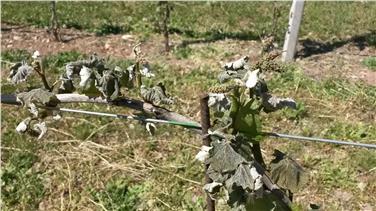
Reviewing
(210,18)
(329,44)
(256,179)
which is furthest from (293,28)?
(256,179)

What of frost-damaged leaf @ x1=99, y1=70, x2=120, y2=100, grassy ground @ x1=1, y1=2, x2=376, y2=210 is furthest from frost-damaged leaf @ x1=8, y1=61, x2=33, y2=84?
grassy ground @ x1=1, y1=2, x2=376, y2=210

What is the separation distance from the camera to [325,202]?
145 inches

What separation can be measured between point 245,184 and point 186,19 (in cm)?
587

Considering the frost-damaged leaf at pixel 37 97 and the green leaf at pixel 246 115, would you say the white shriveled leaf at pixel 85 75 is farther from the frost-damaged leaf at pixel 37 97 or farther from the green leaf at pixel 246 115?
the green leaf at pixel 246 115

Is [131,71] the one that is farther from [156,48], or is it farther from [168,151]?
[156,48]

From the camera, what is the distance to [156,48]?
612cm

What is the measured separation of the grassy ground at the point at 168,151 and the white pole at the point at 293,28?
6.7 inches

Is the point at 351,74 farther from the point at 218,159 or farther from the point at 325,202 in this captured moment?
the point at 218,159

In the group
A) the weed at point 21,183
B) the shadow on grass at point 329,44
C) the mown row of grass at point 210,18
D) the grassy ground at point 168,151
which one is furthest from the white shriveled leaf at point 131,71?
the mown row of grass at point 210,18

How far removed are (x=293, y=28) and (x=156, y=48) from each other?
5.05 ft

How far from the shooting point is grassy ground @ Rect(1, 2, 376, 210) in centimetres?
371

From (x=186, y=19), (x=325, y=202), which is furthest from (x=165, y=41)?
(x=325, y=202)

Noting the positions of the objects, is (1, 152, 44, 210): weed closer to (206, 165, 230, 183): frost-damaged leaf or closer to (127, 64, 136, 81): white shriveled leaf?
(127, 64, 136, 81): white shriveled leaf

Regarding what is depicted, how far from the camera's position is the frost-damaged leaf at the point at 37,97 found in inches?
64.7
